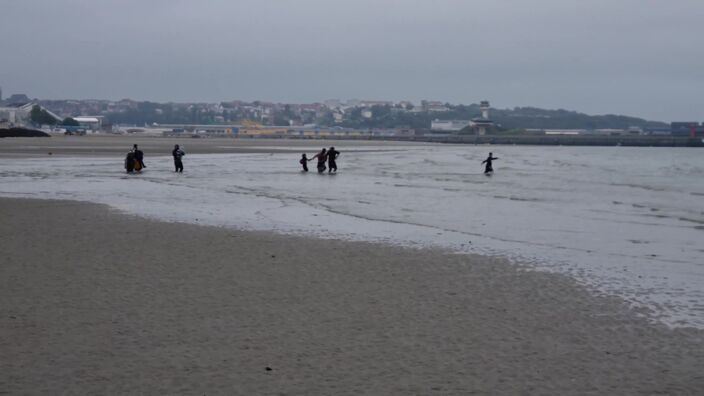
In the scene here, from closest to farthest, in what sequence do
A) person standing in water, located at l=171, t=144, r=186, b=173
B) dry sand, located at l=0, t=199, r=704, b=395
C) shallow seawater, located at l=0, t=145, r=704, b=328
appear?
dry sand, located at l=0, t=199, r=704, b=395, shallow seawater, located at l=0, t=145, r=704, b=328, person standing in water, located at l=171, t=144, r=186, b=173

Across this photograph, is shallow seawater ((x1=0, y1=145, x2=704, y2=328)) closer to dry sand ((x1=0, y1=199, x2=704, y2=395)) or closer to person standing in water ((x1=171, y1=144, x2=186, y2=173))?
person standing in water ((x1=171, y1=144, x2=186, y2=173))

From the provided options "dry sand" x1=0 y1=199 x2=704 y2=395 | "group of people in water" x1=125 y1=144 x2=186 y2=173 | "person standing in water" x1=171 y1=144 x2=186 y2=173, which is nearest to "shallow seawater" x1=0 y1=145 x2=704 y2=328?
"person standing in water" x1=171 y1=144 x2=186 y2=173

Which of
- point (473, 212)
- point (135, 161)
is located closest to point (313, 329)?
point (473, 212)

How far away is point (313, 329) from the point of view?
304 inches

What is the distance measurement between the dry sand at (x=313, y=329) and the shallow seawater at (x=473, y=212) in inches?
51.9

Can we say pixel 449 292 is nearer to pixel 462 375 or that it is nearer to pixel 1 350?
pixel 462 375

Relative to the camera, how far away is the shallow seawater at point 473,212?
38.7 feet

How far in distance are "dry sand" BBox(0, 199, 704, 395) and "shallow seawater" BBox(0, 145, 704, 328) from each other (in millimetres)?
1319

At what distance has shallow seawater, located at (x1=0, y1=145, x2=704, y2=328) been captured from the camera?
11797 mm

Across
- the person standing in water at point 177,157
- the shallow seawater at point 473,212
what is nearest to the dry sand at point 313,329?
the shallow seawater at point 473,212

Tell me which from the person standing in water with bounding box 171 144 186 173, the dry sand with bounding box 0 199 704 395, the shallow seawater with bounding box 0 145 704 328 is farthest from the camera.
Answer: the person standing in water with bounding box 171 144 186 173

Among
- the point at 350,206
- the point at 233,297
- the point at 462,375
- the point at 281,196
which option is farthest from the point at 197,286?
the point at 281,196

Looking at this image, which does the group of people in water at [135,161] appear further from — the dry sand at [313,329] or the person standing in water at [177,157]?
the dry sand at [313,329]

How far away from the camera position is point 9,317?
786 cm
